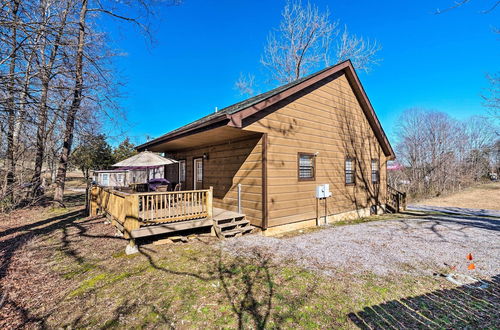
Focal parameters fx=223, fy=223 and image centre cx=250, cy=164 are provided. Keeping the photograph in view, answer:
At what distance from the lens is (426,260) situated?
4.65 metres

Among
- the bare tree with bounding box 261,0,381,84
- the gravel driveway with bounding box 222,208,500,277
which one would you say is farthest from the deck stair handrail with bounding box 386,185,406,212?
the bare tree with bounding box 261,0,381,84

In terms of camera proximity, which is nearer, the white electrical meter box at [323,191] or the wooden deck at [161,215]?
the wooden deck at [161,215]

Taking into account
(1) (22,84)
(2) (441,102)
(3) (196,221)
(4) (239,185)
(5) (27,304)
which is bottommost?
(5) (27,304)

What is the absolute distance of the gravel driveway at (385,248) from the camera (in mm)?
4328

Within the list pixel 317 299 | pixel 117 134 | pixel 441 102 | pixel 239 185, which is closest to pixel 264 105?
pixel 239 185

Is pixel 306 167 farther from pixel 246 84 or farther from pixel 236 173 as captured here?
pixel 246 84

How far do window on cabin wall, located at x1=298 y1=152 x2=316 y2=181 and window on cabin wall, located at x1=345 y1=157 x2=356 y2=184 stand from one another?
Result: 235cm

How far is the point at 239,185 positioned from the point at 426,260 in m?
4.94

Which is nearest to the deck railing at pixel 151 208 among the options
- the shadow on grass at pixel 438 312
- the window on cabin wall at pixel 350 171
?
the shadow on grass at pixel 438 312

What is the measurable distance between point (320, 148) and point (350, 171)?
2.41 metres

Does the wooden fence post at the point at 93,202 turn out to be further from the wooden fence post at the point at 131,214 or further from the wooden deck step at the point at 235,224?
the wooden deck step at the point at 235,224

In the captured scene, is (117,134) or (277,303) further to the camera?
(117,134)

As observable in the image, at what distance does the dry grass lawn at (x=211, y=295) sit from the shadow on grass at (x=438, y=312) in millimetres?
13

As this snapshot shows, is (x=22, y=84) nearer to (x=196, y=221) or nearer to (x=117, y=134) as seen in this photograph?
(x=196, y=221)
